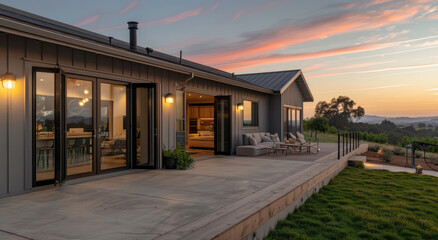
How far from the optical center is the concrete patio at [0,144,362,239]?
3.00 m

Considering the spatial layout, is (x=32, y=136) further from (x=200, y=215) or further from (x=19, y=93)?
(x=200, y=215)

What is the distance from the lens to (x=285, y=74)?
15844 millimetres

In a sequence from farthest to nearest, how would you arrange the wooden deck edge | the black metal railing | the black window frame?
1. the black window frame
2. the black metal railing
3. the wooden deck edge

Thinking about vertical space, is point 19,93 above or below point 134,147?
above

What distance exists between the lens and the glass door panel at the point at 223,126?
35.4ft

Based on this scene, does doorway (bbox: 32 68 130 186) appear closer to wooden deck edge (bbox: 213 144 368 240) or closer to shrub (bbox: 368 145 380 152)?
wooden deck edge (bbox: 213 144 368 240)

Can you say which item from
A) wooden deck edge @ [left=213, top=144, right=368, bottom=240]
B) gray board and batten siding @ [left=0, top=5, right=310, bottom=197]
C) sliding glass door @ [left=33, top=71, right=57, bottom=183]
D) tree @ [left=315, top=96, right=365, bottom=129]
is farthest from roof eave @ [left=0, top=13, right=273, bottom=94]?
tree @ [left=315, top=96, right=365, bottom=129]

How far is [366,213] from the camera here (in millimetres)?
4730

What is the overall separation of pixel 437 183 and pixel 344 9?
295 inches

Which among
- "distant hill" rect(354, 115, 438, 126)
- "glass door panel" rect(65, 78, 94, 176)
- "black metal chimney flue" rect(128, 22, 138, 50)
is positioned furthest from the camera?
"distant hill" rect(354, 115, 438, 126)

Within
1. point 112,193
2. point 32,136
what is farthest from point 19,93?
point 112,193

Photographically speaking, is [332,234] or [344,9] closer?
[332,234]

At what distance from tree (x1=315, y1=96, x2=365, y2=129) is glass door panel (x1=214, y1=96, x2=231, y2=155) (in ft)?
124

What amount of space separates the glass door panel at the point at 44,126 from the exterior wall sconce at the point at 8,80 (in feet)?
1.41
